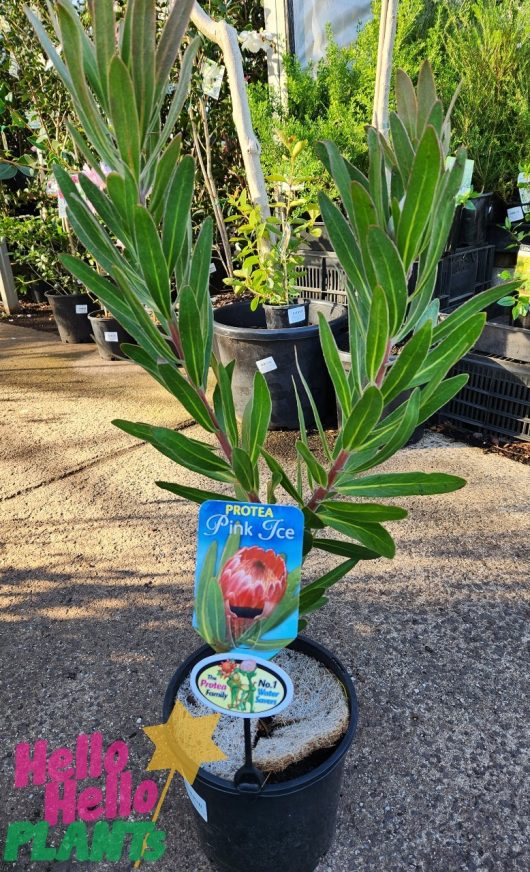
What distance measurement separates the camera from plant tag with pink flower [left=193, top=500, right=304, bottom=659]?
0.93 metres

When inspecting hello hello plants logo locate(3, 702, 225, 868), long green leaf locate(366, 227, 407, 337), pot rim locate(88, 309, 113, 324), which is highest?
long green leaf locate(366, 227, 407, 337)

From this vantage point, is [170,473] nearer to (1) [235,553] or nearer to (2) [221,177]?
(1) [235,553]

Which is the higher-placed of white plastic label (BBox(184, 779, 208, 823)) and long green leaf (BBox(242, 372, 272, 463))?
long green leaf (BBox(242, 372, 272, 463))

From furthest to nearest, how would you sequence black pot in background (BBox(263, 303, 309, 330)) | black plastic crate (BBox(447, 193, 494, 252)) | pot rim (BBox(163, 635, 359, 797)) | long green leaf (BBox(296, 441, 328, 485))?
black plastic crate (BBox(447, 193, 494, 252)) → black pot in background (BBox(263, 303, 309, 330)) → pot rim (BBox(163, 635, 359, 797)) → long green leaf (BBox(296, 441, 328, 485))

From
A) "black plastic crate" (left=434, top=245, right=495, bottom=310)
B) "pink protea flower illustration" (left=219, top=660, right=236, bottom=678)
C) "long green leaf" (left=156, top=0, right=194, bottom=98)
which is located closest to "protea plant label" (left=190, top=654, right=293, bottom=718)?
"pink protea flower illustration" (left=219, top=660, right=236, bottom=678)

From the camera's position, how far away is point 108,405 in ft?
11.5

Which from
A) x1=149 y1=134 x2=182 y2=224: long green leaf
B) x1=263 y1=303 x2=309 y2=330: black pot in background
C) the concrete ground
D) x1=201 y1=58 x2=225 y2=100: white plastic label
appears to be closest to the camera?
x1=149 y1=134 x2=182 y2=224: long green leaf

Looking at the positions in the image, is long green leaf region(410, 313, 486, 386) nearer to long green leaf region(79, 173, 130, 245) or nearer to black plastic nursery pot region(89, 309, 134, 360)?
long green leaf region(79, 173, 130, 245)

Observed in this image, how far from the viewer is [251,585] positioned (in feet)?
3.04

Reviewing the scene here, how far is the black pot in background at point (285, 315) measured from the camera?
2914 mm

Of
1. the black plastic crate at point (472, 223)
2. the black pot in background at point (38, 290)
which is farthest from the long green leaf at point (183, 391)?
the black pot in background at point (38, 290)

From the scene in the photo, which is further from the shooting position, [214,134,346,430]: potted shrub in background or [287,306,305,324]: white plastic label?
[287,306,305,324]: white plastic label

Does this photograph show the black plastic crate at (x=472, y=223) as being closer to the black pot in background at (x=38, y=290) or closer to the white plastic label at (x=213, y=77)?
the white plastic label at (x=213, y=77)

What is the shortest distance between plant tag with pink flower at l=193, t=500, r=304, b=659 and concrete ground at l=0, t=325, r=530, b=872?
0.69m
